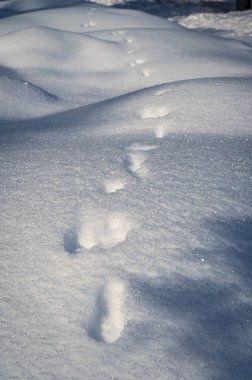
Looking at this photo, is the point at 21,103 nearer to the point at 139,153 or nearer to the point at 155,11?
the point at 139,153

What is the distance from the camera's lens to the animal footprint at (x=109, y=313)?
2.90 feet

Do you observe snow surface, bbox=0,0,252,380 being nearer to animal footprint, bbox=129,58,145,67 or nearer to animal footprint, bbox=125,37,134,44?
animal footprint, bbox=129,58,145,67

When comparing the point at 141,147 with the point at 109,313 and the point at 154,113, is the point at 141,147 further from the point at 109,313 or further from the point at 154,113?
the point at 109,313

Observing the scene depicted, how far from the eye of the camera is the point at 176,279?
990 mm

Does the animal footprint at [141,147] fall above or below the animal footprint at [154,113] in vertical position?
above

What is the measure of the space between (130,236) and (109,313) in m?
0.27

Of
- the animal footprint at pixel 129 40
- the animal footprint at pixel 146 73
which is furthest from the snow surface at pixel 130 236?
the animal footprint at pixel 129 40

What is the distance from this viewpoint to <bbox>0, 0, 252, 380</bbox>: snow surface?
837 mm

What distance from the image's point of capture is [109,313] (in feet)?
3.07

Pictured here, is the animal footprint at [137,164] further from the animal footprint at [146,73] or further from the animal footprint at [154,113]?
the animal footprint at [146,73]

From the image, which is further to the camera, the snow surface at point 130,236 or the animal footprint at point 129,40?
the animal footprint at point 129,40

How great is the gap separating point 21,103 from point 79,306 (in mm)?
1781

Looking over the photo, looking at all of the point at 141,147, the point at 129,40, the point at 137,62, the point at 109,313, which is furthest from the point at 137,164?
the point at 129,40

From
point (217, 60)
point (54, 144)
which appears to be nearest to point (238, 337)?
point (54, 144)
